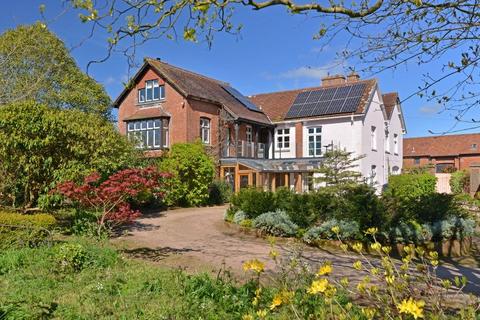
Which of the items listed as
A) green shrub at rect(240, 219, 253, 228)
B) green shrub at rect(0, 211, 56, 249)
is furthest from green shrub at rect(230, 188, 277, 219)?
green shrub at rect(0, 211, 56, 249)

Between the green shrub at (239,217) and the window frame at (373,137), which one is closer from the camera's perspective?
the green shrub at (239,217)

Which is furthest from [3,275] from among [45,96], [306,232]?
[45,96]

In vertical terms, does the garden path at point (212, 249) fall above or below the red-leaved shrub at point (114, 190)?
below

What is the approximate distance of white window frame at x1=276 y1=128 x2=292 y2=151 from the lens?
2986cm

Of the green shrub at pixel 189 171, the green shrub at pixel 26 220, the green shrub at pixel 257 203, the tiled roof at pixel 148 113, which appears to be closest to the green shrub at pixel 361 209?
the green shrub at pixel 257 203

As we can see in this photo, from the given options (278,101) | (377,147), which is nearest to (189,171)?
(278,101)

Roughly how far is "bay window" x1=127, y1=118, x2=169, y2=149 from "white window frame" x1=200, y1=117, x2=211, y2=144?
218 centimetres

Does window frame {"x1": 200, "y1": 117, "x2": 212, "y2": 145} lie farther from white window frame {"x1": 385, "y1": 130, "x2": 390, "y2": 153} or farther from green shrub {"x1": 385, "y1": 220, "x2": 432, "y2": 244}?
green shrub {"x1": 385, "y1": 220, "x2": 432, "y2": 244}

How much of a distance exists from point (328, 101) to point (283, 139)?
4.20 m

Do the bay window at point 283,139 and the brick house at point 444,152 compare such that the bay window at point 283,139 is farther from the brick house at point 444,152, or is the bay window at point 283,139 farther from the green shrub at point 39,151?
the brick house at point 444,152

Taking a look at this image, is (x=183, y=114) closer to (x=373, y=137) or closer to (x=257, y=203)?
(x=257, y=203)

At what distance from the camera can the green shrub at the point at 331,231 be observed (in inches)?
412

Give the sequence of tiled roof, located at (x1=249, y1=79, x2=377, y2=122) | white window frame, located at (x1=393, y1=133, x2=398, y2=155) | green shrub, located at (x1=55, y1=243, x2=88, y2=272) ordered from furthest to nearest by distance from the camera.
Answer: white window frame, located at (x1=393, y1=133, x2=398, y2=155) → tiled roof, located at (x1=249, y1=79, x2=377, y2=122) → green shrub, located at (x1=55, y1=243, x2=88, y2=272)

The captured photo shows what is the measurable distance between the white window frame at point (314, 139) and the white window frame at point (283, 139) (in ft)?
5.18
